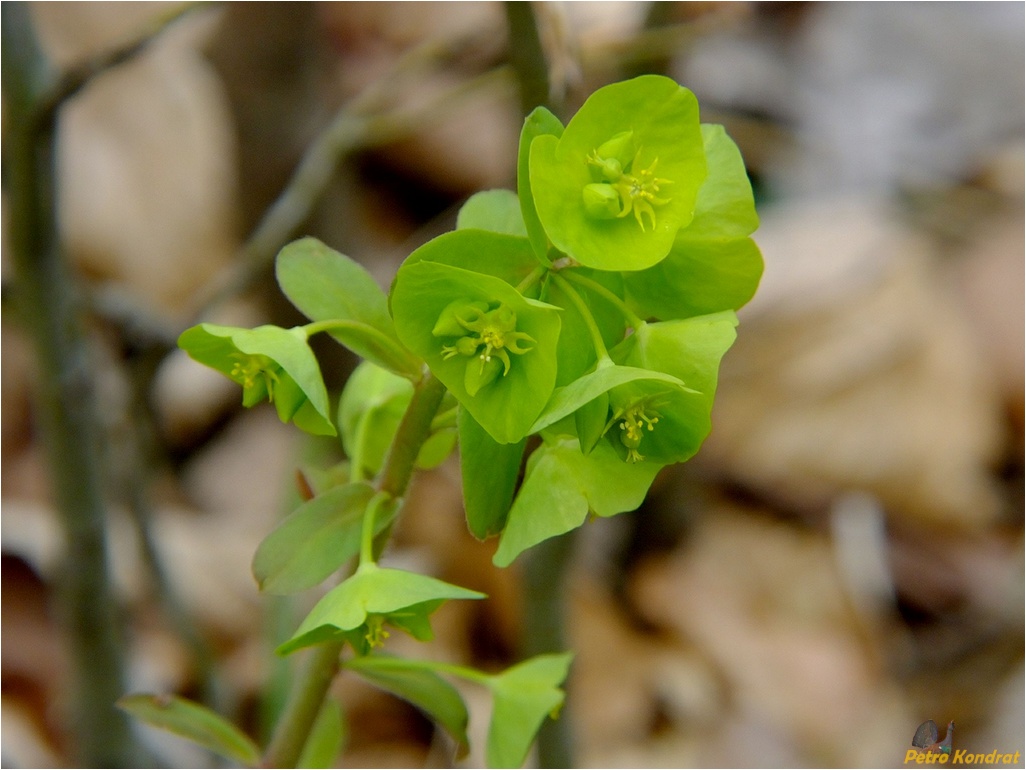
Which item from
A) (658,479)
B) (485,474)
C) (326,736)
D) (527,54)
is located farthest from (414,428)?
(658,479)

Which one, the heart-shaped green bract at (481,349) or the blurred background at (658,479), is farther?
the blurred background at (658,479)

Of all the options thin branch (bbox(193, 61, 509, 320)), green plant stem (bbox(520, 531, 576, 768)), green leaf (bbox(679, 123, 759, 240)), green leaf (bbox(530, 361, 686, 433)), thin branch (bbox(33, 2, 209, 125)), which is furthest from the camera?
thin branch (bbox(193, 61, 509, 320))

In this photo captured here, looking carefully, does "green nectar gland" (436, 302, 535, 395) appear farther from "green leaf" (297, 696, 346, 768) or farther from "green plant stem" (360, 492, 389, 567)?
"green leaf" (297, 696, 346, 768)

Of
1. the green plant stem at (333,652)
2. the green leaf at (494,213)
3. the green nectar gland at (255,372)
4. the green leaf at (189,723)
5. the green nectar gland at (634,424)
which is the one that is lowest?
the green leaf at (189,723)

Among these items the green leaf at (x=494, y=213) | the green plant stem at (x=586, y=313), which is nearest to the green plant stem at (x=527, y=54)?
the green leaf at (x=494, y=213)

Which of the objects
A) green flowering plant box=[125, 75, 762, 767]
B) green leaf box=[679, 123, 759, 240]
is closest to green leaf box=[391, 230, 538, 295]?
green flowering plant box=[125, 75, 762, 767]

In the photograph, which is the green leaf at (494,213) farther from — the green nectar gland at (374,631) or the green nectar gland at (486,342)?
the green nectar gland at (374,631)

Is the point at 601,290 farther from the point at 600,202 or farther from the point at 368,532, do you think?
the point at 368,532
